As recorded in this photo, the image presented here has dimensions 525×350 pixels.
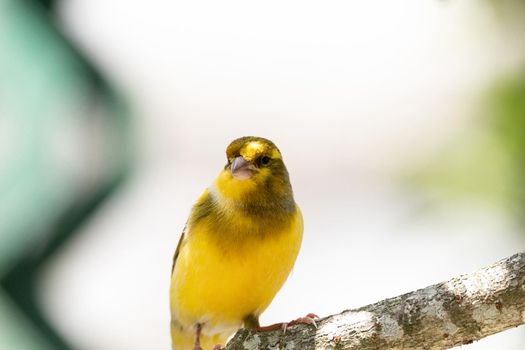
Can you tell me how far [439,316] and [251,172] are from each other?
102 centimetres

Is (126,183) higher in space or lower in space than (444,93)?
lower

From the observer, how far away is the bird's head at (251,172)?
3.44m

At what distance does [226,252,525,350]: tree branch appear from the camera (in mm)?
2646

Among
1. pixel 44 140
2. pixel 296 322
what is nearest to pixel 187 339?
pixel 296 322

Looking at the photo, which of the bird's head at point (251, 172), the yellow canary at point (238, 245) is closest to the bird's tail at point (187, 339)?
the yellow canary at point (238, 245)

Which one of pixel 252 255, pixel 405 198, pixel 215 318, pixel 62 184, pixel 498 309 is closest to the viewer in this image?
pixel 498 309

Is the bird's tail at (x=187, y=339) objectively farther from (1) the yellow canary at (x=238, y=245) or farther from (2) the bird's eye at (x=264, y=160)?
(2) the bird's eye at (x=264, y=160)

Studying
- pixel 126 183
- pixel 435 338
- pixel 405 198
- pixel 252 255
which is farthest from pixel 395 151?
pixel 435 338

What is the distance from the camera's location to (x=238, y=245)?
329cm

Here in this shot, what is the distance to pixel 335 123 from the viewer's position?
23.2 feet

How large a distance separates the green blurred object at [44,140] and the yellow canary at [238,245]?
2.52 feet

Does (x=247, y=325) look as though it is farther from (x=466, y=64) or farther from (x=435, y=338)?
(x=466, y=64)

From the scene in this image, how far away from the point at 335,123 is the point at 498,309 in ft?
14.7

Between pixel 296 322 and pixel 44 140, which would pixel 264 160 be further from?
pixel 44 140
